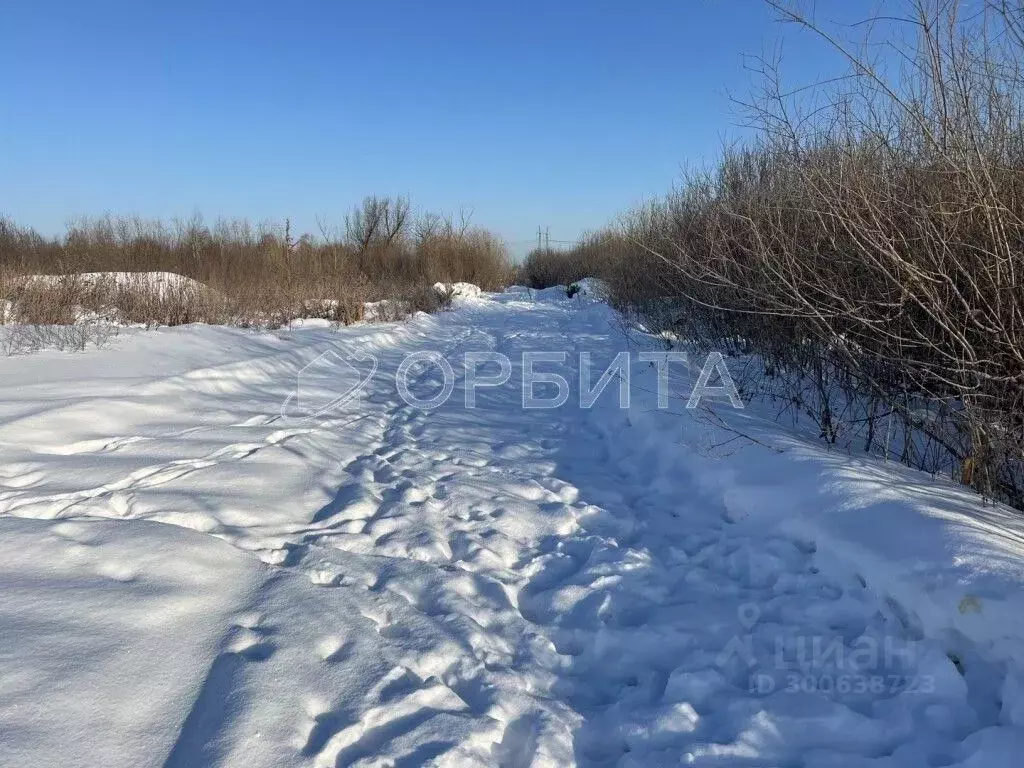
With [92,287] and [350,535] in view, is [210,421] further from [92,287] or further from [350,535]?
[92,287]

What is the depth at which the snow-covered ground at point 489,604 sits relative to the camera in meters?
1.90

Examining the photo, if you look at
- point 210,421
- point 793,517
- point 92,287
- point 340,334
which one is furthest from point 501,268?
point 793,517

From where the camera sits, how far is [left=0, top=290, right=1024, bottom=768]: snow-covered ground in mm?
1896

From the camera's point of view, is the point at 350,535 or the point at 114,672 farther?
the point at 350,535

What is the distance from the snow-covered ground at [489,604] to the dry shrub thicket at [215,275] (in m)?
4.76

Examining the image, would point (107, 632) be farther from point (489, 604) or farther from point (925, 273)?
point (925, 273)

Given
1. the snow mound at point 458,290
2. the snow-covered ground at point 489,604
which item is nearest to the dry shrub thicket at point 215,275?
the snow mound at point 458,290

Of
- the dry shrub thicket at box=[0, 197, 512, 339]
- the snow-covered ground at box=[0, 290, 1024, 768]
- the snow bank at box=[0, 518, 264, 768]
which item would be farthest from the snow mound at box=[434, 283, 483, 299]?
the snow bank at box=[0, 518, 264, 768]

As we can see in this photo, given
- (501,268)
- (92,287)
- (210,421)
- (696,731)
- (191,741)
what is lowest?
(696,731)

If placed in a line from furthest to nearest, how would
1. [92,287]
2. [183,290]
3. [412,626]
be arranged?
[183,290], [92,287], [412,626]

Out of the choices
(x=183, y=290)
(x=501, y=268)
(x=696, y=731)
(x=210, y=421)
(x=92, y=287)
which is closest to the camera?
(x=696, y=731)

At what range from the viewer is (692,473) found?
174 inches

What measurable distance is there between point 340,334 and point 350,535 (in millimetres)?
8450

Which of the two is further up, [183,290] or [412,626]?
[183,290]
